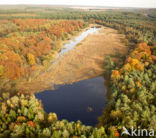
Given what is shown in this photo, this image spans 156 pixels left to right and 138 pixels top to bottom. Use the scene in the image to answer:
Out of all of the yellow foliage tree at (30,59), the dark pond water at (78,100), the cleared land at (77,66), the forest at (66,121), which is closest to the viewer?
the forest at (66,121)

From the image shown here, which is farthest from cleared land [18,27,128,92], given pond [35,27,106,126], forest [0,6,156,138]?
forest [0,6,156,138]

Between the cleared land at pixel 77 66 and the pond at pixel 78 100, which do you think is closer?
the pond at pixel 78 100

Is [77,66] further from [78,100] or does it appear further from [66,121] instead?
[66,121]

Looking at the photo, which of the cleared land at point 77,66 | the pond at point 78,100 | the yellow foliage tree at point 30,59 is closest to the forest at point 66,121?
the yellow foliage tree at point 30,59

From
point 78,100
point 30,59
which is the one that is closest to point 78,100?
point 78,100

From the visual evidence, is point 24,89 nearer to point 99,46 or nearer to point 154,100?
point 154,100

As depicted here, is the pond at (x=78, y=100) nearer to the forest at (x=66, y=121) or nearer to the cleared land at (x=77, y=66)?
the forest at (x=66, y=121)

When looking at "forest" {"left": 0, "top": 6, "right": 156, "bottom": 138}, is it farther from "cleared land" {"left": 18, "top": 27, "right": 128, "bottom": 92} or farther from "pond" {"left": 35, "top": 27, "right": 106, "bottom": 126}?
"cleared land" {"left": 18, "top": 27, "right": 128, "bottom": 92}
